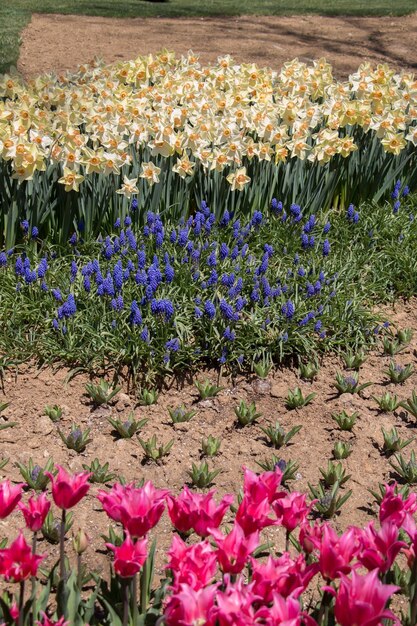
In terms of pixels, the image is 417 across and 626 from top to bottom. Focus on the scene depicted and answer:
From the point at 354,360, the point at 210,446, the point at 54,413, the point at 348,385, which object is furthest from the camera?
the point at 354,360

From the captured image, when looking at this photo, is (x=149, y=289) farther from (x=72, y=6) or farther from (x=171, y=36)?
(x=72, y=6)

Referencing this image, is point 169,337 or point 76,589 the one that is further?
point 169,337

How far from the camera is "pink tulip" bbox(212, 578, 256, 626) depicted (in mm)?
1641

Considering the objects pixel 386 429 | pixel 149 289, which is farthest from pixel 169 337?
pixel 386 429

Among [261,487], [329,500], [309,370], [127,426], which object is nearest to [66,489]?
[261,487]

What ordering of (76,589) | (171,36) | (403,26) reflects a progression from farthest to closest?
(403,26), (171,36), (76,589)

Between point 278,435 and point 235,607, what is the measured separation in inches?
70.8

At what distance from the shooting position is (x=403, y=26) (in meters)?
11.9

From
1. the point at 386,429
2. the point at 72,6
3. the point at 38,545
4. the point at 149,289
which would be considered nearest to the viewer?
the point at 38,545

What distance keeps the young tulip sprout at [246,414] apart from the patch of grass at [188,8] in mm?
8985

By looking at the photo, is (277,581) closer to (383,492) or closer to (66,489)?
(66,489)

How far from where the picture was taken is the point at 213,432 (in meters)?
3.57

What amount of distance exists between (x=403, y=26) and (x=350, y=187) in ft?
24.9

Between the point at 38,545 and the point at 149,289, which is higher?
the point at 149,289
